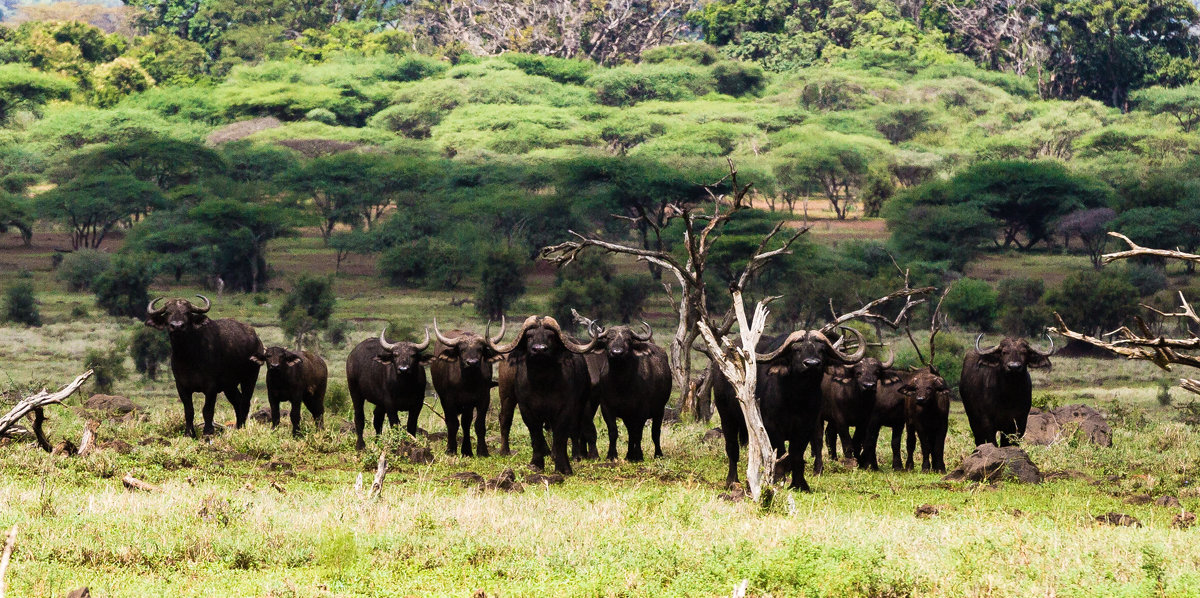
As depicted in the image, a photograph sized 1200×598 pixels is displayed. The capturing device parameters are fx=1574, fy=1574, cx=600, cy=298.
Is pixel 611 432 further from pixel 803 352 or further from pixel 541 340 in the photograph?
pixel 803 352

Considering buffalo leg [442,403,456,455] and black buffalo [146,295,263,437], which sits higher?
black buffalo [146,295,263,437]

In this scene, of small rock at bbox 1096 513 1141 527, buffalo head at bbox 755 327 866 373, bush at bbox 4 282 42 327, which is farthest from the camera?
bush at bbox 4 282 42 327

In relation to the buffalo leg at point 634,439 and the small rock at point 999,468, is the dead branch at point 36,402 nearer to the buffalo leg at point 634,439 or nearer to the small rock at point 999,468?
the buffalo leg at point 634,439

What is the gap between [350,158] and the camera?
65438 millimetres

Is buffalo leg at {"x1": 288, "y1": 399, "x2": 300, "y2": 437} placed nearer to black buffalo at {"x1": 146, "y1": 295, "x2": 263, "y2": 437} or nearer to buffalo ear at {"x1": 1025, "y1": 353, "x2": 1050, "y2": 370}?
black buffalo at {"x1": 146, "y1": 295, "x2": 263, "y2": 437}

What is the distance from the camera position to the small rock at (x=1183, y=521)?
35.0ft

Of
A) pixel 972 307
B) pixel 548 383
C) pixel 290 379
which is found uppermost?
pixel 548 383

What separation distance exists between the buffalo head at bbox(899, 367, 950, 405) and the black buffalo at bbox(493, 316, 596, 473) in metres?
3.18

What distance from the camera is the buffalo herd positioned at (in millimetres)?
12867

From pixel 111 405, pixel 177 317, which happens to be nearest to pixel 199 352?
pixel 177 317

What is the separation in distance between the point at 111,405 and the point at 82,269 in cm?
3515

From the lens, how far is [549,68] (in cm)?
9969

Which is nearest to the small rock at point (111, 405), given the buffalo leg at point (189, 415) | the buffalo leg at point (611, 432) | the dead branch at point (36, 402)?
the buffalo leg at point (189, 415)

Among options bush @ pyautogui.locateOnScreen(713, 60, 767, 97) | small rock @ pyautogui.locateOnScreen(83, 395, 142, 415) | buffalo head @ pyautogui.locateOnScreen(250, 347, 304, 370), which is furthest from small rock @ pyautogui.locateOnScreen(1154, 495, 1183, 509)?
bush @ pyautogui.locateOnScreen(713, 60, 767, 97)
